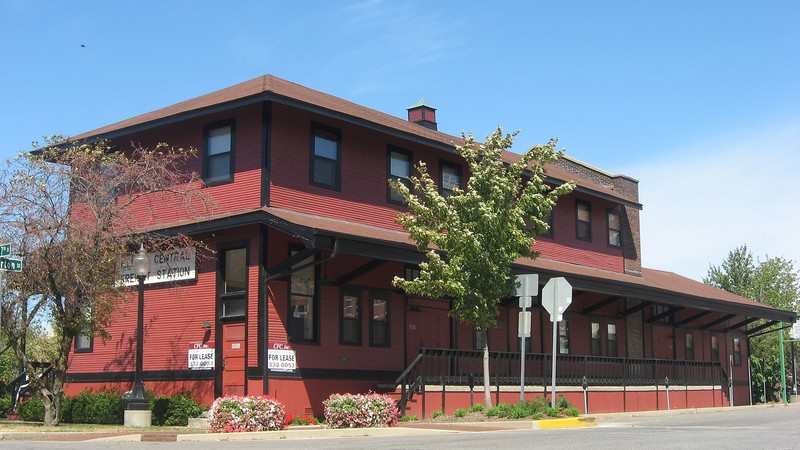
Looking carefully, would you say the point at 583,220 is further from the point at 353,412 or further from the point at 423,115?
the point at 353,412

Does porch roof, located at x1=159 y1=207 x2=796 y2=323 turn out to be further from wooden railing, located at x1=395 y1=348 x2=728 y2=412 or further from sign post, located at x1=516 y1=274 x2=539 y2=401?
sign post, located at x1=516 y1=274 x2=539 y2=401

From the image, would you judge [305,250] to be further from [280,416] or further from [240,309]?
[280,416]

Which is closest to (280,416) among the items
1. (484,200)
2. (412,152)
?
(484,200)

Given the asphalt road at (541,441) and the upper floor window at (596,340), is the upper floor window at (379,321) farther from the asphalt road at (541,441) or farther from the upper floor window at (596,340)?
the upper floor window at (596,340)

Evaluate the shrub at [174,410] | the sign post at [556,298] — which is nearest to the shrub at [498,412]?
the sign post at [556,298]

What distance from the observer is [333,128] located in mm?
24969

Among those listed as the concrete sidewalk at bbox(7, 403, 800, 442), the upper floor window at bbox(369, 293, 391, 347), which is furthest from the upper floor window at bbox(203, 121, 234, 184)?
the concrete sidewalk at bbox(7, 403, 800, 442)

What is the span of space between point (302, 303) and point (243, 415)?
532 centimetres

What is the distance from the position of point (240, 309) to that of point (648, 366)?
53.5 ft

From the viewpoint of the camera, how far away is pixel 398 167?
27.0 meters

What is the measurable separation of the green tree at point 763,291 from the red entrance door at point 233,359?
29.0m

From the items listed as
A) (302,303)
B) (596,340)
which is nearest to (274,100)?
(302,303)

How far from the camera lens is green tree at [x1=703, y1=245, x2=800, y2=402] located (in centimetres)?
4428

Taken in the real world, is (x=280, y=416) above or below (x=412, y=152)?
below
